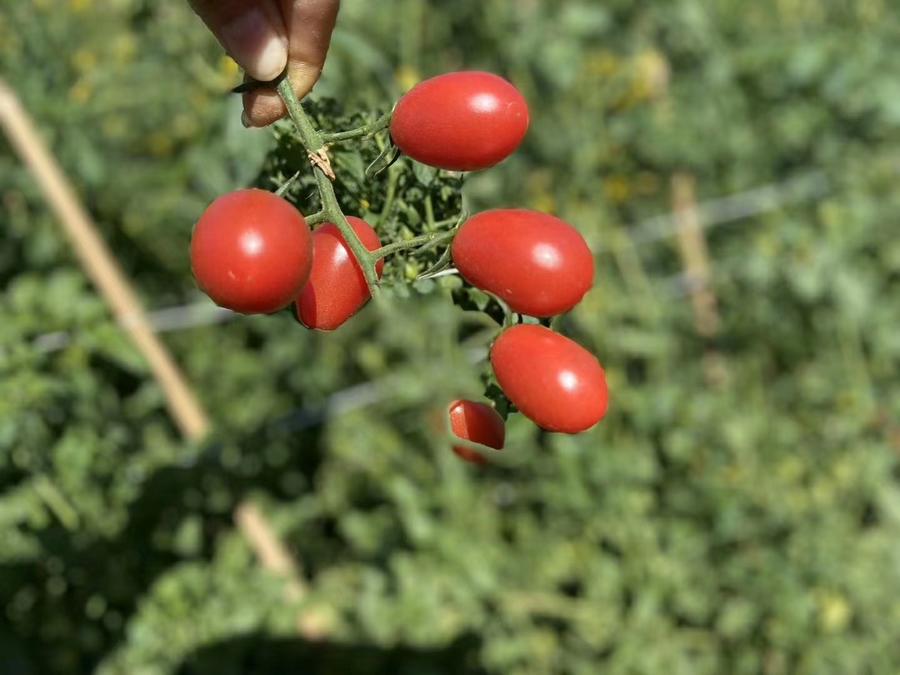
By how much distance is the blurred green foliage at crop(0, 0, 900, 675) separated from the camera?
76.4 inches

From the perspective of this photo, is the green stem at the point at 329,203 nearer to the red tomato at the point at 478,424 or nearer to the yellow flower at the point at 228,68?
the red tomato at the point at 478,424

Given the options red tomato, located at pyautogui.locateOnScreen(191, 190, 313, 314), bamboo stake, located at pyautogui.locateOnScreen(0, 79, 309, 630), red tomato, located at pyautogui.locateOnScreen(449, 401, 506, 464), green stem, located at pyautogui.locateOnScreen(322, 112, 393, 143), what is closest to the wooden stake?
bamboo stake, located at pyautogui.locateOnScreen(0, 79, 309, 630)

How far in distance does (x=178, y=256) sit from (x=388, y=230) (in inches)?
67.5

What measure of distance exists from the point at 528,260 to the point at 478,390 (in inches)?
57.6

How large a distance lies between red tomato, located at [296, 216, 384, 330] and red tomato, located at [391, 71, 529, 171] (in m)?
0.11

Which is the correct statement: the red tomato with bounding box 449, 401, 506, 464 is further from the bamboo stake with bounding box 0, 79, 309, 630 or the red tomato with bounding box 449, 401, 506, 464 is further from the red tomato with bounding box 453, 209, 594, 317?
the bamboo stake with bounding box 0, 79, 309, 630

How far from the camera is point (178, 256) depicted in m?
2.58

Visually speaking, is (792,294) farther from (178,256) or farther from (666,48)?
(178,256)

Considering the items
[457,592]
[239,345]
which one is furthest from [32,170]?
[457,592]

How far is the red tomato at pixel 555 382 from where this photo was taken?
2.71ft

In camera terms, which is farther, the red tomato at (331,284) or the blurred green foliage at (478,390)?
the blurred green foliage at (478,390)

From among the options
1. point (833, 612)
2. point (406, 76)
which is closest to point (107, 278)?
point (406, 76)

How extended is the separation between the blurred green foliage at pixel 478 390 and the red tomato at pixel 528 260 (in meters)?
0.85

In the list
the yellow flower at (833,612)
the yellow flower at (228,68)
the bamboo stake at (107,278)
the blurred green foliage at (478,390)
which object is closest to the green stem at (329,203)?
the blurred green foliage at (478,390)
